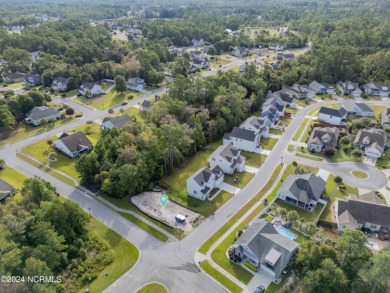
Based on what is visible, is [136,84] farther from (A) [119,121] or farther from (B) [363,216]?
(B) [363,216]

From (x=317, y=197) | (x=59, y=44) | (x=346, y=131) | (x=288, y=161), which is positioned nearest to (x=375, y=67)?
(x=346, y=131)

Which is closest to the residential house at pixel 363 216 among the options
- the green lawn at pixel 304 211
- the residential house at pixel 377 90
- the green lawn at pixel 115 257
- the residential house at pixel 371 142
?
the green lawn at pixel 304 211

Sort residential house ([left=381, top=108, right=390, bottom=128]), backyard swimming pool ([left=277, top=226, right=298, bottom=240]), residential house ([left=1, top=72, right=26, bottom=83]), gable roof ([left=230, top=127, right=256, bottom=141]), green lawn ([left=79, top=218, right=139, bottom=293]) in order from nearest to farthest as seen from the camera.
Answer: green lawn ([left=79, top=218, right=139, bottom=293]), backyard swimming pool ([left=277, top=226, right=298, bottom=240]), gable roof ([left=230, top=127, right=256, bottom=141]), residential house ([left=381, top=108, right=390, bottom=128]), residential house ([left=1, top=72, right=26, bottom=83])

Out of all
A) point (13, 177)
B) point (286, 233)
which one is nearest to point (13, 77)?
point (13, 177)

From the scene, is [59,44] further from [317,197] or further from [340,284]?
[340,284]

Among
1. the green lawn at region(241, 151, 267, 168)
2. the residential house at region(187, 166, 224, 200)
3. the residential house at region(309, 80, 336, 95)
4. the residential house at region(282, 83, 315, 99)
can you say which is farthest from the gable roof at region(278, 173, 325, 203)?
the residential house at region(309, 80, 336, 95)

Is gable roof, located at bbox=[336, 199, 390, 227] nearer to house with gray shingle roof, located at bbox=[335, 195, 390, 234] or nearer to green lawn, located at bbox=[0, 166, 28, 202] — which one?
house with gray shingle roof, located at bbox=[335, 195, 390, 234]

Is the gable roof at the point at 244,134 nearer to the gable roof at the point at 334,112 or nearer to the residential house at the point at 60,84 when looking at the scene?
the gable roof at the point at 334,112

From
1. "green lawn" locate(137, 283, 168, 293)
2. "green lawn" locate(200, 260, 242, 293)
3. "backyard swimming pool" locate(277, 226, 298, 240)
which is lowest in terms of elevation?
"green lawn" locate(200, 260, 242, 293)
